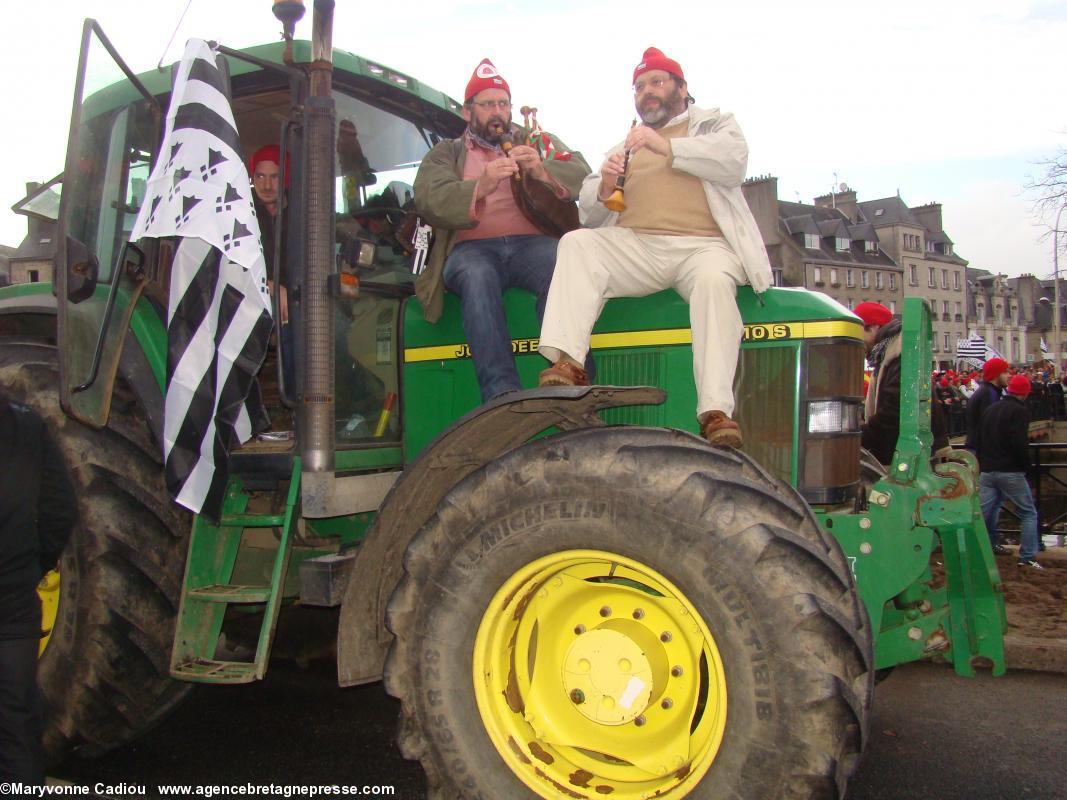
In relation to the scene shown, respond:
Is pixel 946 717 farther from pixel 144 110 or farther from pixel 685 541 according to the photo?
pixel 144 110

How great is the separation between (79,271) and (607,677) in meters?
2.58

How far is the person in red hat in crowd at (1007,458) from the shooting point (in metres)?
8.77

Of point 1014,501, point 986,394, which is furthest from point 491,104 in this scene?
point 986,394

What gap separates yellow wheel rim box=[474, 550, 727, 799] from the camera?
2.81 meters

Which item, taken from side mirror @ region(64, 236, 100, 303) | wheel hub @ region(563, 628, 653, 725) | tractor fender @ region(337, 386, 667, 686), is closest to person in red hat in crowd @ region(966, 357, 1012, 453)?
tractor fender @ region(337, 386, 667, 686)

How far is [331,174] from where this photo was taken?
3.49 metres

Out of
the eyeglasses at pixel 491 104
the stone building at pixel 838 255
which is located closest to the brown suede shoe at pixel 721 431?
the eyeglasses at pixel 491 104

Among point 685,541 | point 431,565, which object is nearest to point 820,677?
point 685,541

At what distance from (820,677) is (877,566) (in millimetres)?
783

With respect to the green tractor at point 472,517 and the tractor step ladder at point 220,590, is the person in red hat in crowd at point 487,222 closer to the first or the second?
the green tractor at point 472,517

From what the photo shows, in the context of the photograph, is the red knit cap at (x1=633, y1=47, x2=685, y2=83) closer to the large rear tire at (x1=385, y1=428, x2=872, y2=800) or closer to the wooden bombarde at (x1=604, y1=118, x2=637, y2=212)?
the wooden bombarde at (x1=604, y1=118, x2=637, y2=212)

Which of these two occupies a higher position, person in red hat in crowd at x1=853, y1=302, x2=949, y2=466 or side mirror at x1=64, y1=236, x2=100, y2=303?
side mirror at x1=64, y1=236, x2=100, y2=303

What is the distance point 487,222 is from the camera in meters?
3.93

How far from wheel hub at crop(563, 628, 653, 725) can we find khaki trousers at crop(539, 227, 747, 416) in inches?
32.9
